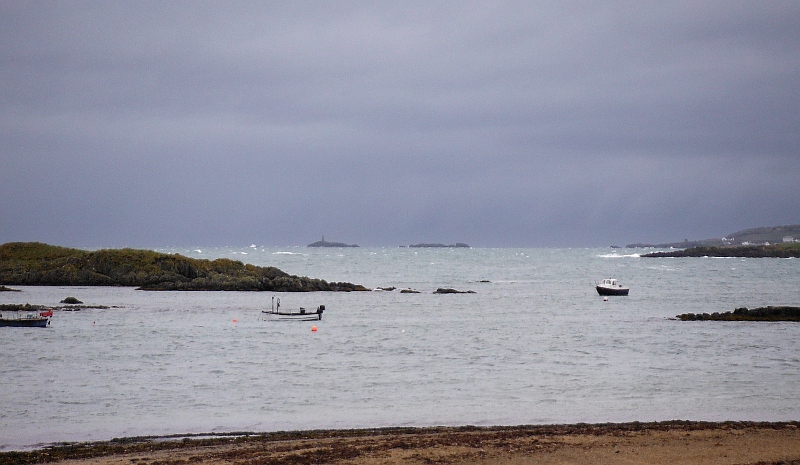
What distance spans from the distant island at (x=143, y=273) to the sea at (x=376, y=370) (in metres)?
19.5

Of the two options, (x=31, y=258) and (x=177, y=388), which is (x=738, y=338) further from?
(x=31, y=258)

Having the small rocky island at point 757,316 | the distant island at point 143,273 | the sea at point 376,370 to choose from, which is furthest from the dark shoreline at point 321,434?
the distant island at point 143,273

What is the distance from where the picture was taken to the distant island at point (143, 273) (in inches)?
3018

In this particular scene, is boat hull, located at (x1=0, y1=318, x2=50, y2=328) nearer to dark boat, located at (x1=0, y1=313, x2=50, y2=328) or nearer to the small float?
dark boat, located at (x1=0, y1=313, x2=50, y2=328)

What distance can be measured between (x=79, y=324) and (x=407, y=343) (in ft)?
64.1

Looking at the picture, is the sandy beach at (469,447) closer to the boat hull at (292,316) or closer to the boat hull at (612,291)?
the boat hull at (292,316)

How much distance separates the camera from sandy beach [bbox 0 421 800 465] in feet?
49.6

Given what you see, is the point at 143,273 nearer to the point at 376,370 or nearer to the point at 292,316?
the point at 292,316

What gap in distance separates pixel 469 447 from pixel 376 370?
13.3 meters

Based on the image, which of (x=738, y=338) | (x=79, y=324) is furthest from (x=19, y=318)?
(x=738, y=338)

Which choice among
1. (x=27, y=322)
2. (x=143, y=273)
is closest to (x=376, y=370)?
(x=27, y=322)

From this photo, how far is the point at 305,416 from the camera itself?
69.3 feet

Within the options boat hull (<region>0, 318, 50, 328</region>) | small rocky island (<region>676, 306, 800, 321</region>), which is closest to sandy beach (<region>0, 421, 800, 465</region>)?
boat hull (<region>0, 318, 50, 328</region>)

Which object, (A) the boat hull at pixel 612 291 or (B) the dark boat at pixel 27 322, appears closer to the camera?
(B) the dark boat at pixel 27 322
